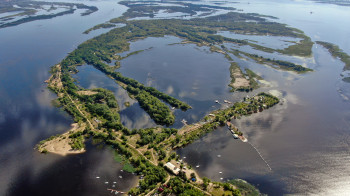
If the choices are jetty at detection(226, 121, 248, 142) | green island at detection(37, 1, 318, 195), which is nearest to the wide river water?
jetty at detection(226, 121, 248, 142)

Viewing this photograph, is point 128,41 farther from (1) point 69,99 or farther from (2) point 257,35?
(2) point 257,35

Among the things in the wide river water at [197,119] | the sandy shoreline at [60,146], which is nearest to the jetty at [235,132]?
the wide river water at [197,119]

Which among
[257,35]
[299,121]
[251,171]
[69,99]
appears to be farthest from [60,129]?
→ [257,35]

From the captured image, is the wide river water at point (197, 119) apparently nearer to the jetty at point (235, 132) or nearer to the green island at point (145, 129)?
the jetty at point (235, 132)

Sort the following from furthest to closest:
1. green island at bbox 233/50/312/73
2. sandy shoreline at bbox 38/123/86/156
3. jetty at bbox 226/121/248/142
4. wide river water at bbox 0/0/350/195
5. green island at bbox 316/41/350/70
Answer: green island at bbox 316/41/350/70
green island at bbox 233/50/312/73
jetty at bbox 226/121/248/142
sandy shoreline at bbox 38/123/86/156
wide river water at bbox 0/0/350/195

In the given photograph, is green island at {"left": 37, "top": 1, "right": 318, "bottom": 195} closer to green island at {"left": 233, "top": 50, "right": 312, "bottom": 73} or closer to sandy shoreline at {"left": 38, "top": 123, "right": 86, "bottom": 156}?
sandy shoreline at {"left": 38, "top": 123, "right": 86, "bottom": 156}

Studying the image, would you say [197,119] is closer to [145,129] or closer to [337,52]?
[145,129]
